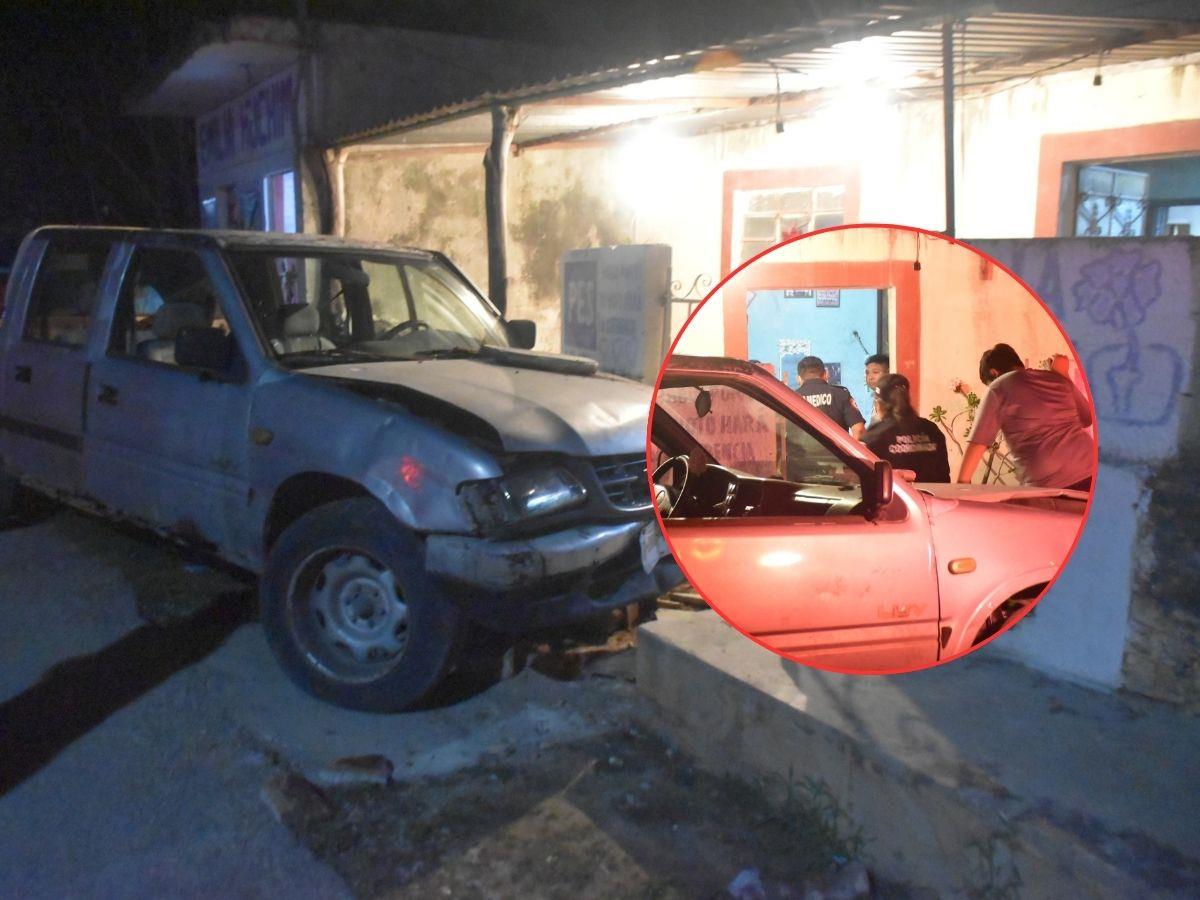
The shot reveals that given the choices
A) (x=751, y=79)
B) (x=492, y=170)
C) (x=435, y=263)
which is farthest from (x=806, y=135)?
(x=435, y=263)

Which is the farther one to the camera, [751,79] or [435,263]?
Answer: [751,79]

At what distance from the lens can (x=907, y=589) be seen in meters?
1.48

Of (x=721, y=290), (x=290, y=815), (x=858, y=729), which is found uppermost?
(x=721, y=290)

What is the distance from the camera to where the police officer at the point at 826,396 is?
1.34 metres

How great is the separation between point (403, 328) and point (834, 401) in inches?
164

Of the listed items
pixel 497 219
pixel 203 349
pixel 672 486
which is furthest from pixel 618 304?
pixel 672 486

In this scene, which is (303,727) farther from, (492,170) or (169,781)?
(492,170)

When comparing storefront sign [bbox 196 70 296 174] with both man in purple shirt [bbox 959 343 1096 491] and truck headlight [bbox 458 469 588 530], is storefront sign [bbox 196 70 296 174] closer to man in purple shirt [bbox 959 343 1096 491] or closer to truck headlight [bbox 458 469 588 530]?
truck headlight [bbox 458 469 588 530]

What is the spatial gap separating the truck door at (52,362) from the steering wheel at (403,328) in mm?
1514

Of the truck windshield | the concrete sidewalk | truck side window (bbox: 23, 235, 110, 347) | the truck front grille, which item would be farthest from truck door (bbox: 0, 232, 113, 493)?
the concrete sidewalk

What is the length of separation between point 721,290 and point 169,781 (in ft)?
9.38

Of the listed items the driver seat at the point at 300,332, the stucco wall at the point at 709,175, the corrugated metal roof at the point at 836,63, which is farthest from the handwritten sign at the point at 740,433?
the stucco wall at the point at 709,175

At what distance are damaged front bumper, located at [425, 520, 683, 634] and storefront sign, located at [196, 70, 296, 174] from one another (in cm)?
989

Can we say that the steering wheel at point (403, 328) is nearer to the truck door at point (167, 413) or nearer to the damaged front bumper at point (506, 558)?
the truck door at point (167, 413)
